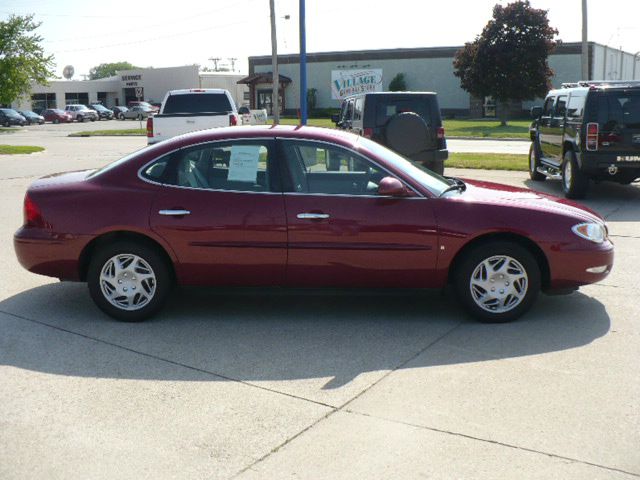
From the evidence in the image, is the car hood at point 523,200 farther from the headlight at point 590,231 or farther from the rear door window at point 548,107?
the rear door window at point 548,107

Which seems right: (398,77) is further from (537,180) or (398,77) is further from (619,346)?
(619,346)

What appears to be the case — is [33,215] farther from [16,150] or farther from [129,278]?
[16,150]

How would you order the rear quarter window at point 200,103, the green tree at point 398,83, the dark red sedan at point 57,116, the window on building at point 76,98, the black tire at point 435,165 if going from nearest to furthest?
1. the black tire at point 435,165
2. the rear quarter window at point 200,103
3. the green tree at point 398,83
4. the dark red sedan at point 57,116
5. the window on building at point 76,98

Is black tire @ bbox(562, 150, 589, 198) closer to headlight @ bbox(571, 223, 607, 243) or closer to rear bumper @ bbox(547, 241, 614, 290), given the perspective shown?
headlight @ bbox(571, 223, 607, 243)

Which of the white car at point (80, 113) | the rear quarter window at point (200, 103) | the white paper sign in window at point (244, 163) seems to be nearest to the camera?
the white paper sign in window at point (244, 163)

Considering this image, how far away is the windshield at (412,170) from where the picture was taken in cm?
617

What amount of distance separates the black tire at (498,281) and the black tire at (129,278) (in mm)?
2323

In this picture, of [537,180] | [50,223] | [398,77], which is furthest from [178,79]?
[50,223]

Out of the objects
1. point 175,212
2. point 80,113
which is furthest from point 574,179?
point 80,113

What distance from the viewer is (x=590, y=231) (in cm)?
612

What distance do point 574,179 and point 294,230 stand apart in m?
8.55

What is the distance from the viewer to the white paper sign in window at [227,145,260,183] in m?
6.14

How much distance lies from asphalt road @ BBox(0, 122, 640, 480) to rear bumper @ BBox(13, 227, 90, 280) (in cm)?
40

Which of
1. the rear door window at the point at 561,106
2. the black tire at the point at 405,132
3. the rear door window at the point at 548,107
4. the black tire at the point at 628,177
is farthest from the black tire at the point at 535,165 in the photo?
the black tire at the point at 405,132
